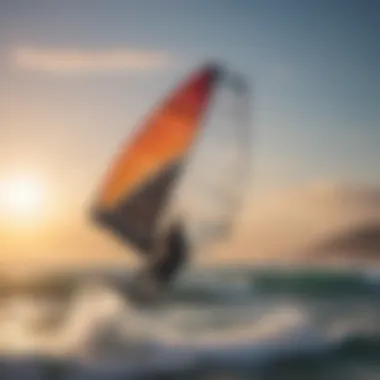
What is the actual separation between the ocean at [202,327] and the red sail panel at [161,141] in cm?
16

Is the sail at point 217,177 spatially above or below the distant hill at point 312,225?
above

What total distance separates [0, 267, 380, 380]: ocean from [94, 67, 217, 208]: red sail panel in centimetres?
16

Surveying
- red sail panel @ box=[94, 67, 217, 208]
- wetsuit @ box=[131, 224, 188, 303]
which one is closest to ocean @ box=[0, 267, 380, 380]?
wetsuit @ box=[131, 224, 188, 303]

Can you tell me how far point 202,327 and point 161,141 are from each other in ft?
1.15

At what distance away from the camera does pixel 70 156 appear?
56.1 inches

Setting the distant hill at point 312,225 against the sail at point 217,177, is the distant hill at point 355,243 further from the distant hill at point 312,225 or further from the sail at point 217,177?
the sail at point 217,177

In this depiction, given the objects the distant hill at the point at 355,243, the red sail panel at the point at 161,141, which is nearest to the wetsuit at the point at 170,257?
the red sail panel at the point at 161,141

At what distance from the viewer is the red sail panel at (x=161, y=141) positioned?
141 centimetres

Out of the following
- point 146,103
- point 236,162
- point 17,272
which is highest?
point 146,103

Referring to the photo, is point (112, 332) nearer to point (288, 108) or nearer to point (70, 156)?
point (70, 156)

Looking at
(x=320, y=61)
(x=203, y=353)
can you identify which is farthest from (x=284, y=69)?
(x=203, y=353)

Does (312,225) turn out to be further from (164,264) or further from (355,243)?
(164,264)

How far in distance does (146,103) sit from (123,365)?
1.58ft

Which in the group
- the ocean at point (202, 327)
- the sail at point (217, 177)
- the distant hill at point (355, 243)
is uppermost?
the sail at point (217, 177)
